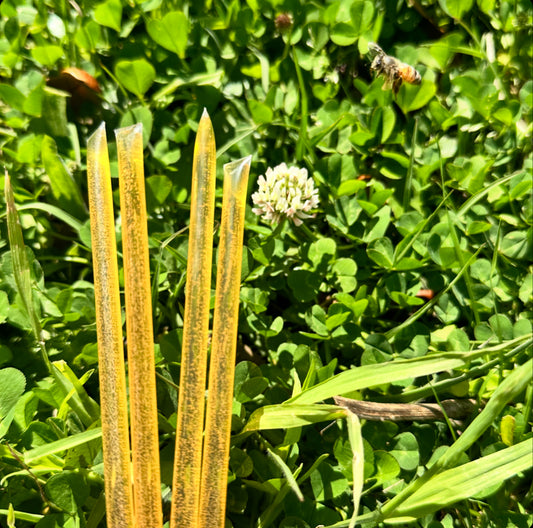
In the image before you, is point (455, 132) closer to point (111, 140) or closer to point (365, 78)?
point (365, 78)

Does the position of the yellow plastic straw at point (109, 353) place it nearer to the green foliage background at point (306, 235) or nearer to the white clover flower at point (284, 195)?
the green foliage background at point (306, 235)

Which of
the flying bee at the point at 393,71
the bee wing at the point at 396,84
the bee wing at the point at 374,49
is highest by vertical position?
the bee wing at the point at 374,49

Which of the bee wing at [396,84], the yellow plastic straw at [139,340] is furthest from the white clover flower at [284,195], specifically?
the yellow plastic straw at [139,340]

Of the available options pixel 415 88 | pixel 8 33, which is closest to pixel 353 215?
pixel 415 88

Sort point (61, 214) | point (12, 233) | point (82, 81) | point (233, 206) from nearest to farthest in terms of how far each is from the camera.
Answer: point (233, 206)
point (12, 233)
point (61, 214)
point (82, 81)

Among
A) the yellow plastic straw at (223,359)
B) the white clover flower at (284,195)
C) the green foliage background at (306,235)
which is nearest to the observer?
the yellow plastic straw at (223,359)

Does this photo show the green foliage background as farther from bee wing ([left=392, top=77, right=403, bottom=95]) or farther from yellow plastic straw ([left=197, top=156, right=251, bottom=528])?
yellow plastic straw ([left=197, top=156, right=251, bottom=528])

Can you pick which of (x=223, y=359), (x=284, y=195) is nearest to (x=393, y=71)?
(x=284, y=195)
